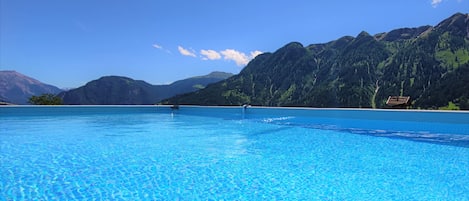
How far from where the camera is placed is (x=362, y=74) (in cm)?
11350

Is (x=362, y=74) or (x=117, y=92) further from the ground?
(x=362, y=74)

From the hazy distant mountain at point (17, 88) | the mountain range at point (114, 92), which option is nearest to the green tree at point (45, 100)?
the mountain range at point (114, 92)

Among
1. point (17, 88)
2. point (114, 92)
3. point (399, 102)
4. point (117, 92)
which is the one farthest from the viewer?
point (17, 88)

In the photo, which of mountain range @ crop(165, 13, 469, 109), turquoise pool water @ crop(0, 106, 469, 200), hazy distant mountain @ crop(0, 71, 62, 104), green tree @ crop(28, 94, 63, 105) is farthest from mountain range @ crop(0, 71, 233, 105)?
turquoise pool water @ crop(0, 106, 469, 200)

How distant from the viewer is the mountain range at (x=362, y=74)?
93.9 m

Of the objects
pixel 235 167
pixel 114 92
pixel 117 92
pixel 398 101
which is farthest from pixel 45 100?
pixel 117 92

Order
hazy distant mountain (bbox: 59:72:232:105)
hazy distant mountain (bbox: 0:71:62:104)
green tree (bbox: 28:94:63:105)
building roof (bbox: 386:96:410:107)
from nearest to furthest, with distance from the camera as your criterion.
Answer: building roof (bbox: 386:96:410:107) < green tree (bbox: 28:94:63:105) < hazy distant mountain (bbox: 59:72:232:105) < hazy distant mountain (bbox: 0:71:62:104)

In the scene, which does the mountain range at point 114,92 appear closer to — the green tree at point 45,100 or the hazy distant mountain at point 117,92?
the hazy distant mountain at point 117,92

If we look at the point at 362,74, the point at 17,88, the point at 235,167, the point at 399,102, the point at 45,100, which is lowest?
the point at 235,167

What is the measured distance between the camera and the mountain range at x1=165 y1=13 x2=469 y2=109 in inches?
3698

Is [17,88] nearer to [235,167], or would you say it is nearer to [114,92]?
[114,92]

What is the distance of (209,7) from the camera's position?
23.2 m

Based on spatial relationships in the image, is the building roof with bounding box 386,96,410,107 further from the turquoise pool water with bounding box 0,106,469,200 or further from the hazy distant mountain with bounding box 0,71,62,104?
the hazy distant mountain with bounding box 0,71,62,104

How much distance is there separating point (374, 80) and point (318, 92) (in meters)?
23.3
